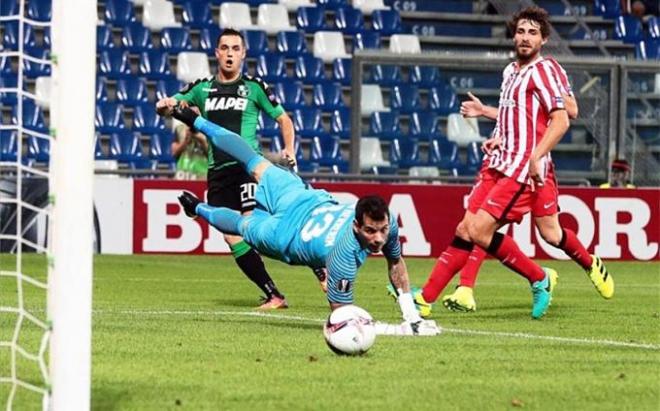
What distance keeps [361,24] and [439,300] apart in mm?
12185

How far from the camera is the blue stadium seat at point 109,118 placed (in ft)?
71.5

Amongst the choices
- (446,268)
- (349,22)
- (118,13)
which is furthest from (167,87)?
(446,268)

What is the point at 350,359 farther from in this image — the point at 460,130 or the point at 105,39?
the point at 105,39

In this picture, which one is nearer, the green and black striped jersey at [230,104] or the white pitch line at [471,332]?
the white pitch line at [471,332]

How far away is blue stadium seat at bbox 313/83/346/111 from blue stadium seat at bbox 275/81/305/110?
8.6 inches

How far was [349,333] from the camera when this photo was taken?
7.79m

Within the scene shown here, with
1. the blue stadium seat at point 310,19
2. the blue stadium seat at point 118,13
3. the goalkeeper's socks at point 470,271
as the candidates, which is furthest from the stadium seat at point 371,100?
the goalkeeper's socks at point 470,271

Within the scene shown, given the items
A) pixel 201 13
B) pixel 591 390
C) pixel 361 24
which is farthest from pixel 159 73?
pixel 591 390

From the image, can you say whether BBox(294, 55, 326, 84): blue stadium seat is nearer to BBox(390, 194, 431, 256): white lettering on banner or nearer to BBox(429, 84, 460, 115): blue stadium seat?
BBox(429, 84, 460, 115): blue stadium seat

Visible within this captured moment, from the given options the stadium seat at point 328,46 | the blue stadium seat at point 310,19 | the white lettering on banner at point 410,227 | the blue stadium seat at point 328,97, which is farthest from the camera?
the blue stadium seat at point 310,19

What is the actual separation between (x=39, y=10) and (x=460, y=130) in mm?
6420

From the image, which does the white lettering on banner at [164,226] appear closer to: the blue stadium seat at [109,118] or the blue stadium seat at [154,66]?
the blue stadium seat at [109,118]

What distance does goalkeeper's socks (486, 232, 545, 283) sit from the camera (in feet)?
35.4

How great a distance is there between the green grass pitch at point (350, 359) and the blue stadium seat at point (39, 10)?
933 cm
